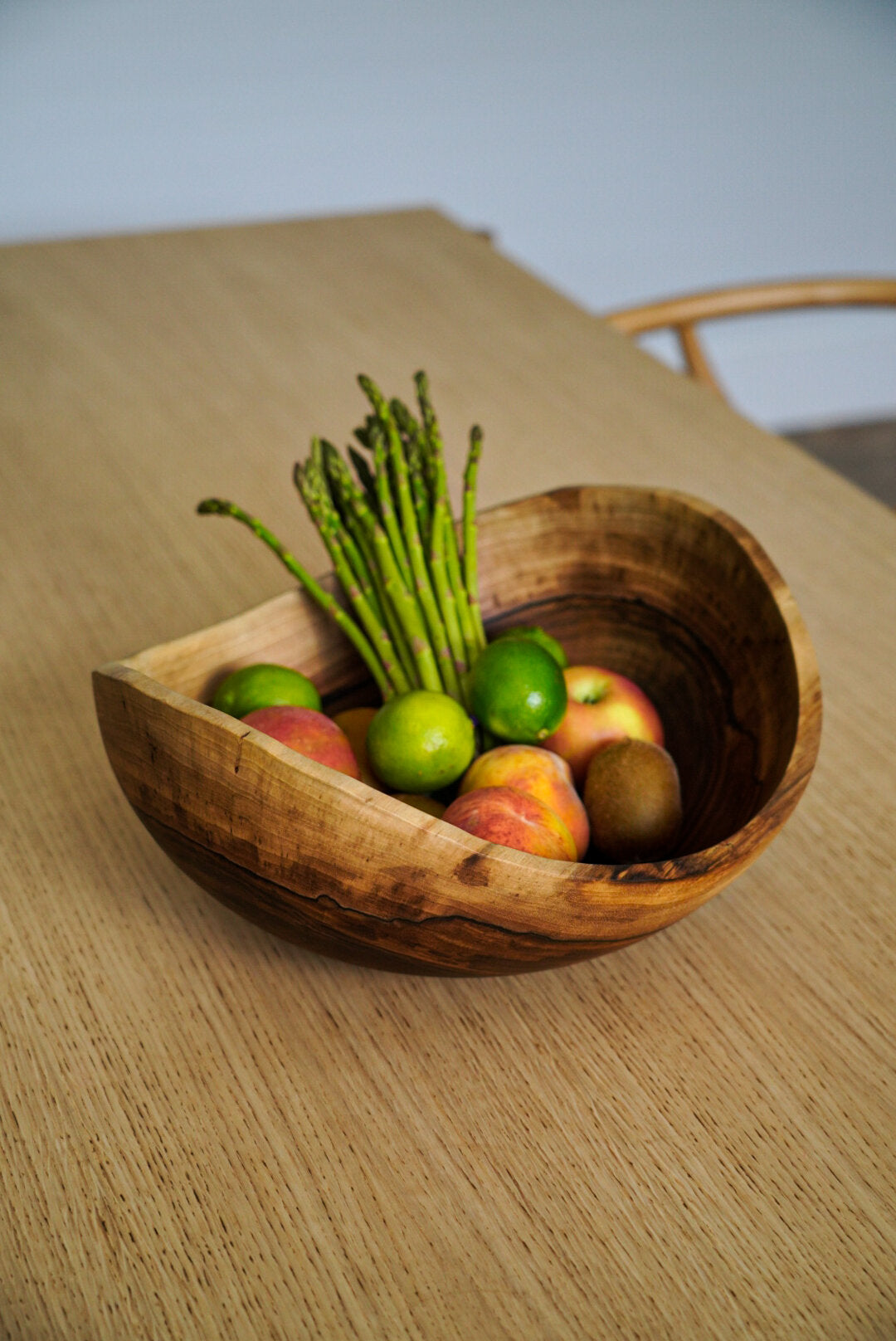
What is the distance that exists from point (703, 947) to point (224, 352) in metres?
0.95

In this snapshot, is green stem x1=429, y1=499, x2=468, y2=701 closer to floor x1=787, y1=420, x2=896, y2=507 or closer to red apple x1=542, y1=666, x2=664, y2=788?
red apple x1=542, y1=666, x2=664, y2=788

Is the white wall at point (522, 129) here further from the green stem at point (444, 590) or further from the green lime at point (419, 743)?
the green lime at point (419, 743)

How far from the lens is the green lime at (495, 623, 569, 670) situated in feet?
2.20

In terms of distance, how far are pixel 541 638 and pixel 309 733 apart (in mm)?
190

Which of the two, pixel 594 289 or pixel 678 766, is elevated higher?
pixel 678 766

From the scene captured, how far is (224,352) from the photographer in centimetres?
125

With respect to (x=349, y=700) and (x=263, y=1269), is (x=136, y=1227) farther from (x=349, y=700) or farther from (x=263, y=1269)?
(x=349, y=700)

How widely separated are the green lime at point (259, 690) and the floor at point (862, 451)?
2.52 m

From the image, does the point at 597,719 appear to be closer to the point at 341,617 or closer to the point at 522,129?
the point at 341,617

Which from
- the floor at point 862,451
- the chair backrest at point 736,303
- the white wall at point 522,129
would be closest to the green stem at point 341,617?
the chair backrest at point 736,303

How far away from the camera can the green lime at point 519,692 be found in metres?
0.59

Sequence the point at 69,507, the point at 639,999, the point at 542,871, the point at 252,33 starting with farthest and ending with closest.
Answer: the point at 252,33 < the point at 69,507 < the point at 639,999 < the point at 542,871

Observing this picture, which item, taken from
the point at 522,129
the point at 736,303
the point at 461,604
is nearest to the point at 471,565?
the point at 461,604

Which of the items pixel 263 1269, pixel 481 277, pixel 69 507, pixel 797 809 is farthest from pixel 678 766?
pixel 481 277
